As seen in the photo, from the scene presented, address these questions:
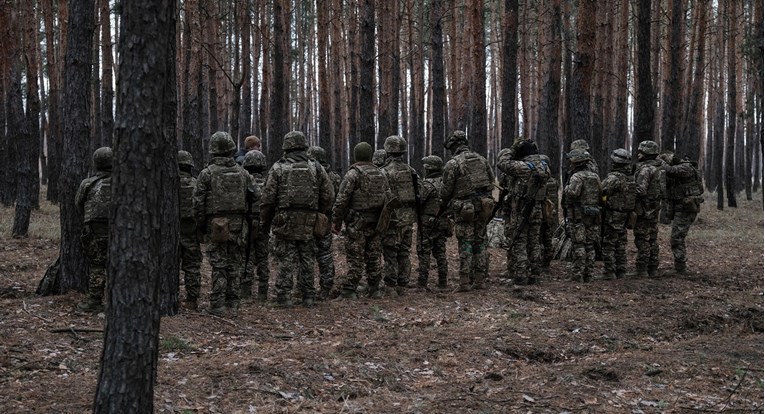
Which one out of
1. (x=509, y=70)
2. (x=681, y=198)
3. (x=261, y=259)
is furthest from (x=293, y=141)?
(x=509, y=70)

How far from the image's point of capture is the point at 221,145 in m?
8.23

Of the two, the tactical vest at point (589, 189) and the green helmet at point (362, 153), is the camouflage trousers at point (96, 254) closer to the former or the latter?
the green helmet at point (362, 153)

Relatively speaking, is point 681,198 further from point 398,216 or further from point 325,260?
point 325,260

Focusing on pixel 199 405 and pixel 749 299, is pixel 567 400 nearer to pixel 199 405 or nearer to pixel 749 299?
pixel 199 405

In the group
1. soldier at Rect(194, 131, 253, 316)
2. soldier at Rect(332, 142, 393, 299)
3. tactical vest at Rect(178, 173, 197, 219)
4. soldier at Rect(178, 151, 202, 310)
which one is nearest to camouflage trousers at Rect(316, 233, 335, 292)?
soldier at Rect(332, 142, 393, 299)

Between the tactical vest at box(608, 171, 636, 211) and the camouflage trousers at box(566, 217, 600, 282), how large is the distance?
448 mm

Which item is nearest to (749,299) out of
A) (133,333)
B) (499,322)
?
(499,322)

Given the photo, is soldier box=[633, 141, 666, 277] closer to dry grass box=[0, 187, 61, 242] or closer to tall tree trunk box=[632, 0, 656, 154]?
tall tree trunk box=[632, 0, 656, 154]

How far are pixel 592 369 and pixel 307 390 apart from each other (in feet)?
8.07

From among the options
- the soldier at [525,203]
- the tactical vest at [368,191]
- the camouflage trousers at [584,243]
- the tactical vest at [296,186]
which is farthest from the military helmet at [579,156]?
the tactical vest at [296,186]

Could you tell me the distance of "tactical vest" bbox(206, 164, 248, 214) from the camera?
819 centimetres

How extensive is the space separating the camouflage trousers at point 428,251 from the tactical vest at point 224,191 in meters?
3.13

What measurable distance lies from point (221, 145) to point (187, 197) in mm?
823

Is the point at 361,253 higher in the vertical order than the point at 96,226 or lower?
lower
